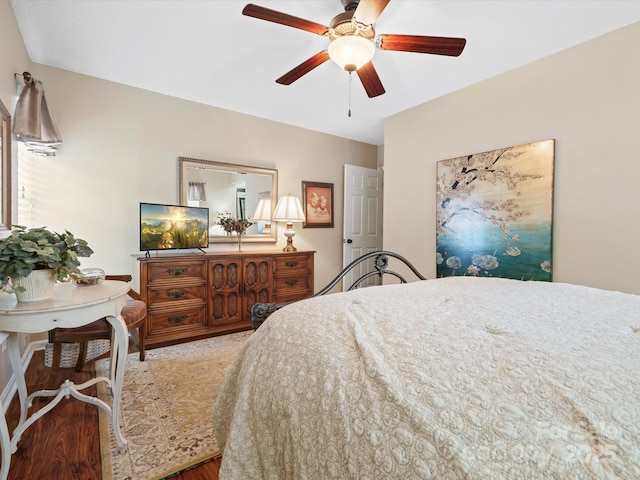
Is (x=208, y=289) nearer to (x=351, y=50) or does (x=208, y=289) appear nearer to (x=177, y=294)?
(x=177, y=294)

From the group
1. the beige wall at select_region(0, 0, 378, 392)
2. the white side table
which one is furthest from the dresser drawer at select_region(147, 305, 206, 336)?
the white side table

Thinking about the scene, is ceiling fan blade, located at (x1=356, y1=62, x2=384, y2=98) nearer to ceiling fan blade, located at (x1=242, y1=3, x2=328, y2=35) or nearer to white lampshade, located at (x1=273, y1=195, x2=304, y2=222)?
ceiling fan blade, located at (x1=242, y1=3, x2=328, y2=35)

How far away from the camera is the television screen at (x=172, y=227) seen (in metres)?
2.99

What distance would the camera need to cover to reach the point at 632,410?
523mm

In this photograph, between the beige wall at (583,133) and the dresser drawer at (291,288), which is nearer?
the beige wall at (583,133)

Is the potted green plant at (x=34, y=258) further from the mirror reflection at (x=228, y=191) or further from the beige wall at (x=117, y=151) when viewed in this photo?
the mirror reflection at (x=228, y=191)

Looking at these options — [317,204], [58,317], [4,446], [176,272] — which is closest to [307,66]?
[58,317]

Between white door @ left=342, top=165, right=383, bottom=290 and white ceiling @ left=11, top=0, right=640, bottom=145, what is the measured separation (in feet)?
4.50

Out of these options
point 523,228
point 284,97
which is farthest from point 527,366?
point 284,97

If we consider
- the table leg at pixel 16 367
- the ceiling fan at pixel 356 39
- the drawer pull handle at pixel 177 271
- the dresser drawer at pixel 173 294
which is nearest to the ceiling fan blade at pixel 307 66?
the ceiling fan at pixel 356 39

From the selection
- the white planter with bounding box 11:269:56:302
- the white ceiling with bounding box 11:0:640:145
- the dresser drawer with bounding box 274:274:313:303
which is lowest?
the dresser drawer with bounding box 274:274:313:303

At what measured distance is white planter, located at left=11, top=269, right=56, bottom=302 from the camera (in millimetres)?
1355

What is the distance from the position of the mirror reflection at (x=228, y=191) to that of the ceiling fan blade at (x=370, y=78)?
1929 millimetres

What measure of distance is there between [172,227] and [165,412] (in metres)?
1.79
